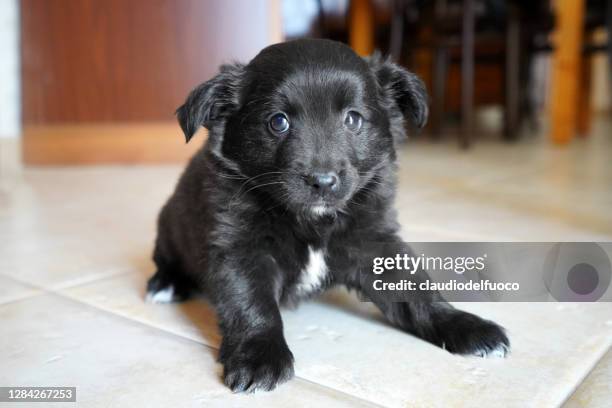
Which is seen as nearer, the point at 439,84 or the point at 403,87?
the point at 403,87

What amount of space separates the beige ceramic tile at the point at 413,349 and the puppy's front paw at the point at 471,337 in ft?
0.08

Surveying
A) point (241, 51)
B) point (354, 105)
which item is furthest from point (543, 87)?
point (354, 105)

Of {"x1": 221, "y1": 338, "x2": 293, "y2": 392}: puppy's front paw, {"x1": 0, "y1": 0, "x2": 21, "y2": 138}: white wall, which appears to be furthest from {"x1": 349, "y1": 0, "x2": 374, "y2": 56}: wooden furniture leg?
{"x1": 221, "y1": 338, "x2": 293, "y2": 392}: puppy's front paw

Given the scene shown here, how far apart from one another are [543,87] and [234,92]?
10.9 metres

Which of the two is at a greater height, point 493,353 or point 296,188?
point 296,188

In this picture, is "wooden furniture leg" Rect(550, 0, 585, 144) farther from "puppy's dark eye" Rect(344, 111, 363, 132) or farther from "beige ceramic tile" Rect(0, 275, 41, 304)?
"beige ceramic tile" Rect(0, 275, 41, 304)

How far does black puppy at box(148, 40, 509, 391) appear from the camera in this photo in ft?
4.39

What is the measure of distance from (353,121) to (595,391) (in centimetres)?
76

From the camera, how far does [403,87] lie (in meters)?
1.61

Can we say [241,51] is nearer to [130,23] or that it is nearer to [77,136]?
[130,23]

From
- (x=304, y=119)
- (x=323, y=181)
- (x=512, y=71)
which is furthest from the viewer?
(x=512, y=71)

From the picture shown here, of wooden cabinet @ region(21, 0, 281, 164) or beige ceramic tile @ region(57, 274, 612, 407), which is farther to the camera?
wooden cabinet @ region(21, 0, 281, 164)

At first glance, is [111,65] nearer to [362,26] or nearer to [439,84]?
[362,26]

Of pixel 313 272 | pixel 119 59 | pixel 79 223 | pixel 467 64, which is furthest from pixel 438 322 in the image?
pixel 467 64
